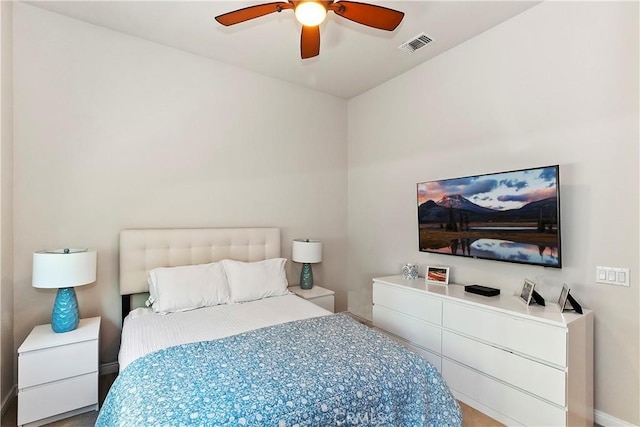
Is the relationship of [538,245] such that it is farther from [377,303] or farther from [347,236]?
[347,236]

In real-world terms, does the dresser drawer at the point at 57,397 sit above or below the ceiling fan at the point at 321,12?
below

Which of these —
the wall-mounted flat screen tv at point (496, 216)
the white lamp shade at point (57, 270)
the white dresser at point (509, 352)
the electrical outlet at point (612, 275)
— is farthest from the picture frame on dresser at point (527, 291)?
the white lamp shade at point (57, 270)

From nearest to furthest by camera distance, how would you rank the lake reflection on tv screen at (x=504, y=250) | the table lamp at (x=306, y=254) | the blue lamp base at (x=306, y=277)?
the lake reflection on tv screen at (x=504, y=250), the table lamp at (x=306, y=254), the blue lamp base at (x=306, y=277)

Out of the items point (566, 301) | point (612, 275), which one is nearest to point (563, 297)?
point (566, 301)

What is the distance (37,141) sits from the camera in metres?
2.48

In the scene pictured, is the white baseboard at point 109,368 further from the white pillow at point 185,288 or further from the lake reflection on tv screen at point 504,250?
the lake reflection on tv screen at point 504,250

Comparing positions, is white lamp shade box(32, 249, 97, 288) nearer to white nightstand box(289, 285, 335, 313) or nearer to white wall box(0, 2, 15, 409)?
white wall box(0, 2, 15, 409)

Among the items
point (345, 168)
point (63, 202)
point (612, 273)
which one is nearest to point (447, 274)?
point (612, 273)

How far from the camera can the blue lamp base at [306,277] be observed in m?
3.64

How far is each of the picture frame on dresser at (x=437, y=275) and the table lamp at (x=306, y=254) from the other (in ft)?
3.85

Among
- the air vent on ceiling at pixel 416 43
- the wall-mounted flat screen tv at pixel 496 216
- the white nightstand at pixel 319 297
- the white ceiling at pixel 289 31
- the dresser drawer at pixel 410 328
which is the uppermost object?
the white ceiling at pixel 289 31

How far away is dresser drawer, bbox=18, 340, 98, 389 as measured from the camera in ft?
6.61

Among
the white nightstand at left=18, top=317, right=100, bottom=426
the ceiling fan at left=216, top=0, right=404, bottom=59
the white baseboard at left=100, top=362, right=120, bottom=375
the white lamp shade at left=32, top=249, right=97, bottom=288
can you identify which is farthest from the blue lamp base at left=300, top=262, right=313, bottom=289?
the ceiling fan at left=216, top=0, right=404, bottom=59

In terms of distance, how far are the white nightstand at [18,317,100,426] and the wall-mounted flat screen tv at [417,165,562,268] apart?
290 cm
